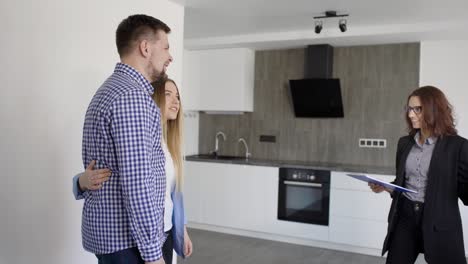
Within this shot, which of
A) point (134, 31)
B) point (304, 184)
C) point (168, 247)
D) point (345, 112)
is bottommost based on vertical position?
point (304, 184)

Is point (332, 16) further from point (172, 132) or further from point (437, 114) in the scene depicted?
point (172, 132)

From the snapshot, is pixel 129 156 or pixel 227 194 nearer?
pixel 129 156

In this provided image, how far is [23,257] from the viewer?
92.1 inches

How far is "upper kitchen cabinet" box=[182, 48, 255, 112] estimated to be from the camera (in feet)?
17.3

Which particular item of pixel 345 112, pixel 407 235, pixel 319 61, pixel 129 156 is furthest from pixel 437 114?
pixel 345 112

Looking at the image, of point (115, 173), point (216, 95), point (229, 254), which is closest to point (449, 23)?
point (216, 95)

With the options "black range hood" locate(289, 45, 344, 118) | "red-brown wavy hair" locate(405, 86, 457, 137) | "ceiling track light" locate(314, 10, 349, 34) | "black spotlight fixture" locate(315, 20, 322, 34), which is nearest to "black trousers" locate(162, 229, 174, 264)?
"red-brown wavy hair" locate(405, 86, 457, 137)

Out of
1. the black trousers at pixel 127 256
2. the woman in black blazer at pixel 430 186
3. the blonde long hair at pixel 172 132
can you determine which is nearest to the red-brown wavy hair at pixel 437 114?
the woman in black blazer at pixel 430 186

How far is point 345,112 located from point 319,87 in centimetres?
49

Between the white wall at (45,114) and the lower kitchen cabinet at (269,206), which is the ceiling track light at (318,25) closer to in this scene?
the lower kitchen cabinet at (269,206)

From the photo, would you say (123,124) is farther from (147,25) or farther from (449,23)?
(449,23)

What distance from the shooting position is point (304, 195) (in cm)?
462

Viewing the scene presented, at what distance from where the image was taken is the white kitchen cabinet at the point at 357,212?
166 inches

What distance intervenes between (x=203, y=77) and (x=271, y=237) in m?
2.14
